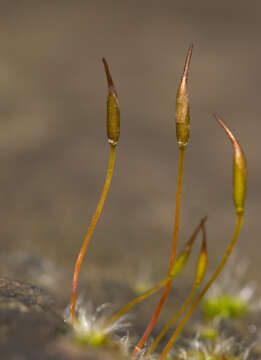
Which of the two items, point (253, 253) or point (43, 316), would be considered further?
point (253, 253)

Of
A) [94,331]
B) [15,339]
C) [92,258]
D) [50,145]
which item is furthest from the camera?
[50,145]

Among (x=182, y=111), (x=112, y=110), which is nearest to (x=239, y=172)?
(x=182, y=111)

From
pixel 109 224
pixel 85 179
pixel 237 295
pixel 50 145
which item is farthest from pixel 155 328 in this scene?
pixel 50 145

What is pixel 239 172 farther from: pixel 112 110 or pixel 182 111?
pixel 112 110

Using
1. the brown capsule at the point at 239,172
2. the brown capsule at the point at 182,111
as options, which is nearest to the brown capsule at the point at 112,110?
the brown capsule at the point at 182,111

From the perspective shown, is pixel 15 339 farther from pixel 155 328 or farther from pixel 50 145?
pixel 50 145

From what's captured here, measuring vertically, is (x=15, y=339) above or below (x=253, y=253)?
above

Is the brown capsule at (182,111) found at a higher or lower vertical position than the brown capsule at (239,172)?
higher

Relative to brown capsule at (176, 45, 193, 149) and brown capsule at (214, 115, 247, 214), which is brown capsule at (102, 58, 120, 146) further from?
brown capsule at (214, 115, 247, 214)

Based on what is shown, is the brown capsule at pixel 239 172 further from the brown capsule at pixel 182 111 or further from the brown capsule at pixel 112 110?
the brown capsule at pixel 112 110

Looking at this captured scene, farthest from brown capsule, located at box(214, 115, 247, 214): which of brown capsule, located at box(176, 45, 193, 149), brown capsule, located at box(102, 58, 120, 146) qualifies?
brown capsule, located at box(102, 58, 120, 146)

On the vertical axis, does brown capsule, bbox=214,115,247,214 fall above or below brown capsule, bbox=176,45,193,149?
below
